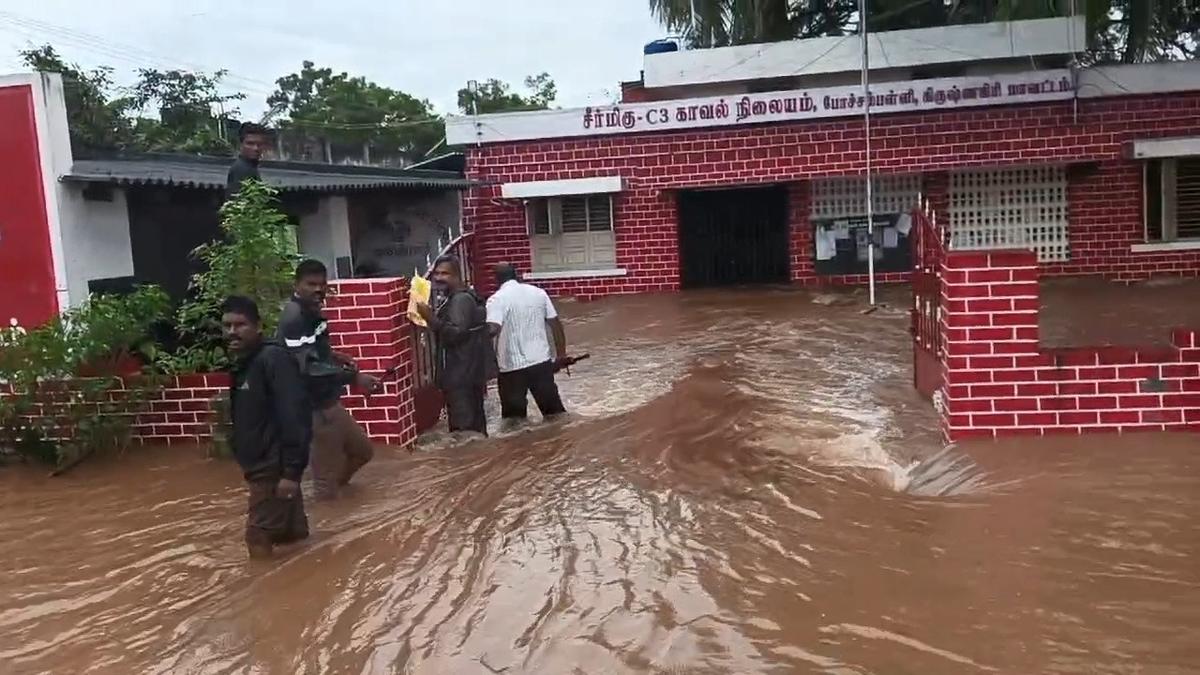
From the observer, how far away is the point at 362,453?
6602 mm

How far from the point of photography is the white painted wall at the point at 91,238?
8742 millimetres

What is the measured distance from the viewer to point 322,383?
20.5 ft

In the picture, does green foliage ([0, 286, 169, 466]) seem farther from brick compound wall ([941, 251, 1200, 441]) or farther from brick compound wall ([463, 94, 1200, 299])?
brick compound wall ([463, 94, 1200, 299])

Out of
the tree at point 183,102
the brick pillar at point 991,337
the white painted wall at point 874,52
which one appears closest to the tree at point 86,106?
the tree at point 183,102

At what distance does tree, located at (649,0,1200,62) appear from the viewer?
1831 cm

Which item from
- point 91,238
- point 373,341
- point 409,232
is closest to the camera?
point 373,341

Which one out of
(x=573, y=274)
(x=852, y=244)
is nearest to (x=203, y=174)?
(x=573, y=274)

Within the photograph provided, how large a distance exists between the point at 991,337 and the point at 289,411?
3985 millimetres

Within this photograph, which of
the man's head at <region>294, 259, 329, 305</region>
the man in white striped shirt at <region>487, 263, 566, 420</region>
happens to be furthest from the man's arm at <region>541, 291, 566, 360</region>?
the man's head at <region>294, 259, 329, 305</region>

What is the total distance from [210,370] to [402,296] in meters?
1.62

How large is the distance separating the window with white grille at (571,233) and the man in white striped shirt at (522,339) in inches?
417

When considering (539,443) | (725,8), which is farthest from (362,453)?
(725,8)

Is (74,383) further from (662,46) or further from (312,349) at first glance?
(662,46)

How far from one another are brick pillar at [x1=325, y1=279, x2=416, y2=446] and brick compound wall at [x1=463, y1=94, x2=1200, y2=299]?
11.4 meters
